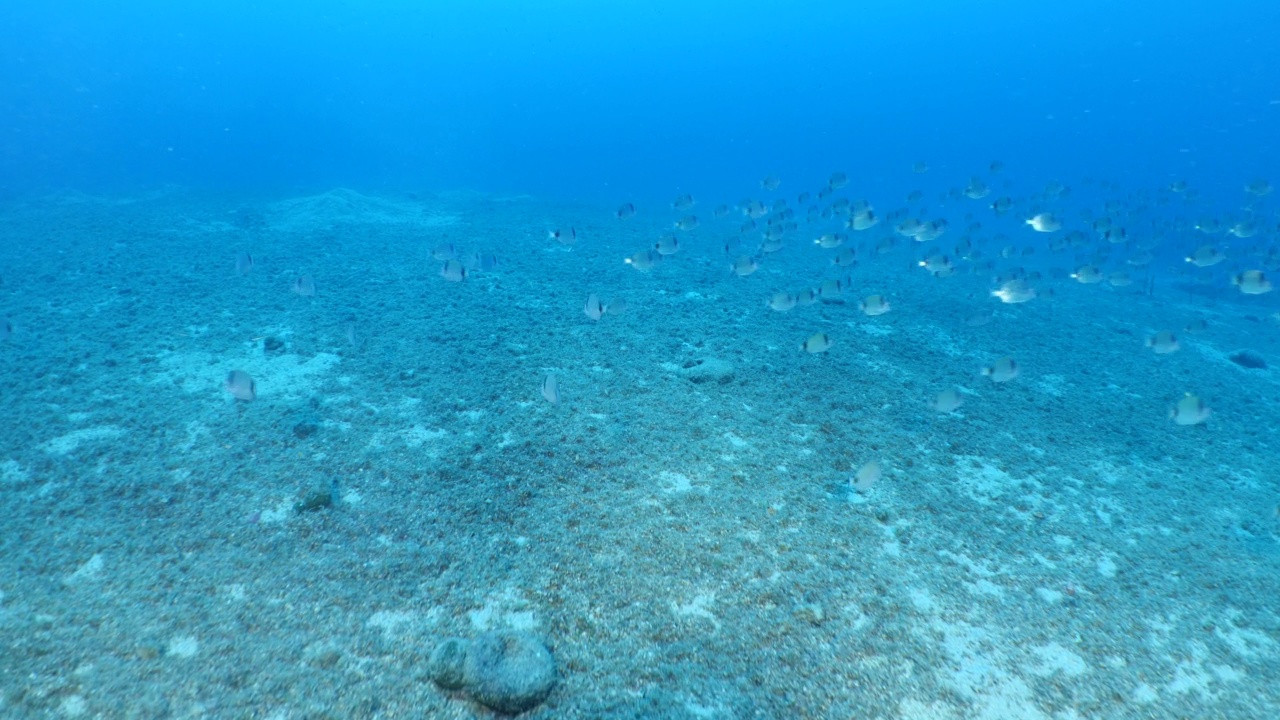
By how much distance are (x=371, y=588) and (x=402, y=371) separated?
13.0 feet

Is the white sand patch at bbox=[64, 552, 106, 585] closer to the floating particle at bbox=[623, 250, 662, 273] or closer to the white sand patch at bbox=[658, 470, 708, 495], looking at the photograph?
the white sand patch at bbox=[658, 470, 708, 495]

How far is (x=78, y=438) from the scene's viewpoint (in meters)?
5.92

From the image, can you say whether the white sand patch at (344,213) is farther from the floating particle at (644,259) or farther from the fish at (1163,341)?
the fish at (1163,341)

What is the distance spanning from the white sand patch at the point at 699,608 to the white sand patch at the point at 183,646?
331 cm

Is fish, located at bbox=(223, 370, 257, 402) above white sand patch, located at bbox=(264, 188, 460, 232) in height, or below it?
above

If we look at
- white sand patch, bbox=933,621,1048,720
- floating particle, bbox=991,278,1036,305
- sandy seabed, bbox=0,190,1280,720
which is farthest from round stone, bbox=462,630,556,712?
floating particle, bbox=991,278,1036,305

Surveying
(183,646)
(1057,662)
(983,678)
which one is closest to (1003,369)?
(1057,662)

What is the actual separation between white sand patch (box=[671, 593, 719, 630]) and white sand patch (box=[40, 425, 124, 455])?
6211mm

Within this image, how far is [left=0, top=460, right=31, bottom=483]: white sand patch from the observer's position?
5.28 metres

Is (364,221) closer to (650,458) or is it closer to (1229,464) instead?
(650,458)

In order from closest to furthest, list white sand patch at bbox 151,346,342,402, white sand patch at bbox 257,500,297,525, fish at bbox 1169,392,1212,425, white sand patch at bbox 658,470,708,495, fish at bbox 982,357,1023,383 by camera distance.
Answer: white sand patch at bbox 257,500,297,525, white sand patch at bbox 658,470,708,495, fish at bbox 1169,392,1212,425, fish at bbox 982,357,1023,383, white sand patch at bbox 151,346,342,402

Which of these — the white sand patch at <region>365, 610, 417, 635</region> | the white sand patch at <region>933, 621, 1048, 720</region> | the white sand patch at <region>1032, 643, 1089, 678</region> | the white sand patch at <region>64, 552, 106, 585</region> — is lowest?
the white sand patch at <region>1032, 643, 1089, 678</region>

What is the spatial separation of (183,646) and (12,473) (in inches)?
Answer: 134

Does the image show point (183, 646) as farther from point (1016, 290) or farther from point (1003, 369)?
point (1016, 290)
